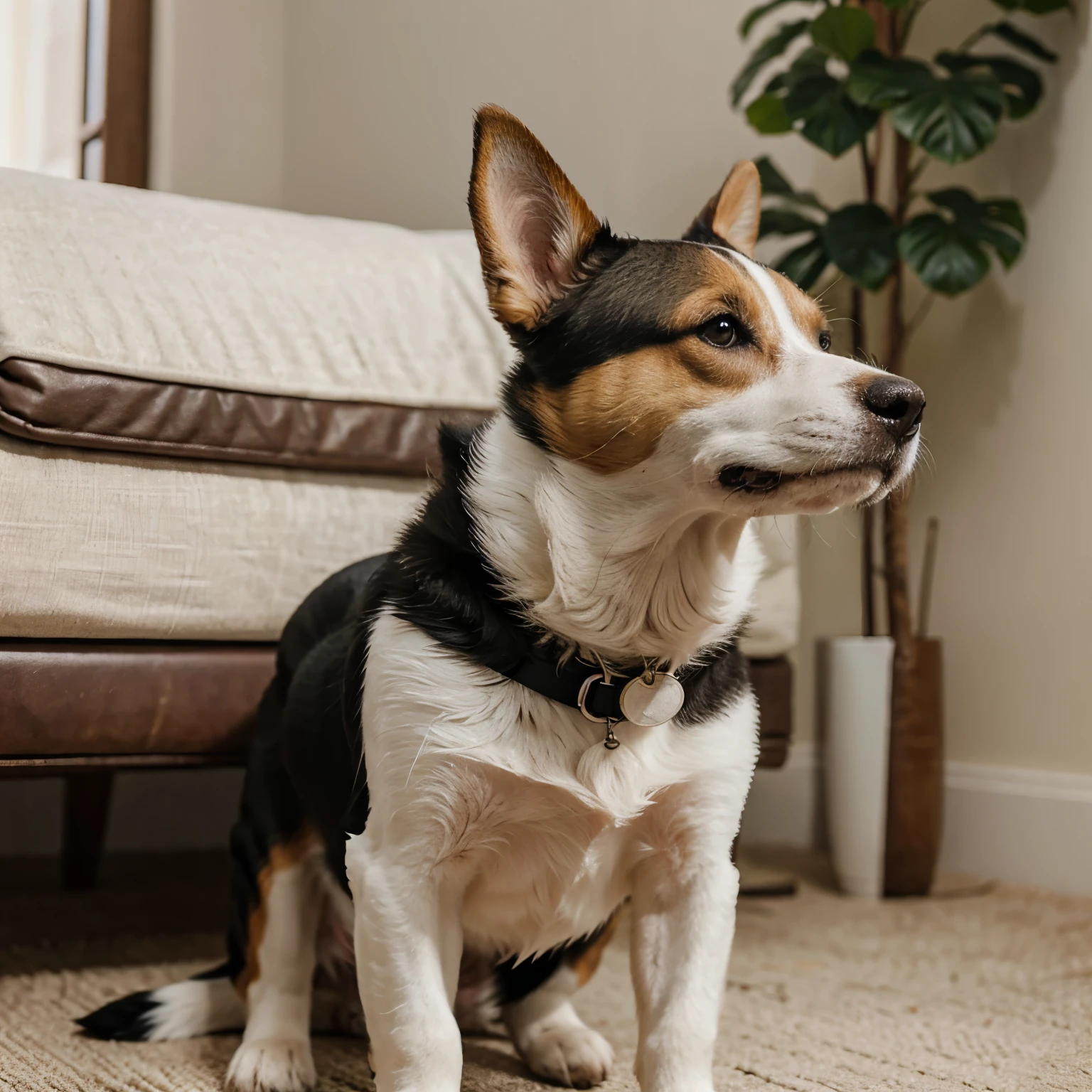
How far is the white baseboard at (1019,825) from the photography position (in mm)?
2193

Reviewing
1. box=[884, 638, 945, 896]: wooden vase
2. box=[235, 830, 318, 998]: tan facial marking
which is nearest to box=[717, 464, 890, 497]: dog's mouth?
box=[235, 830, 318, 998]: tan facial marking

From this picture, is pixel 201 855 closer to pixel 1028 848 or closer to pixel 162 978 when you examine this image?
pixel 162 978

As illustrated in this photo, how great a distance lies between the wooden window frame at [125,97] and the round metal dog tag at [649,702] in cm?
245

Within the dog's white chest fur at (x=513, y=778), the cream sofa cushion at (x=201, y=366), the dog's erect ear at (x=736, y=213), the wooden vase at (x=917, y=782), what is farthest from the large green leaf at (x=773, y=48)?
the dog's white chest fur at (x=513, y=778)

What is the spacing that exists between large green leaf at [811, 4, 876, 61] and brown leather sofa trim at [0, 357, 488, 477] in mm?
1068

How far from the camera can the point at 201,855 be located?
2.55m

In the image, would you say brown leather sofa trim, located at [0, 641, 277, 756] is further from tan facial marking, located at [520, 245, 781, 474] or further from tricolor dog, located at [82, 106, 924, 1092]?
tan facial marking, located at [520, 245, 781, 474]

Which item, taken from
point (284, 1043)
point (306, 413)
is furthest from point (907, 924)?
point (306, 413)

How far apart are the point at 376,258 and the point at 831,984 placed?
1.24 m

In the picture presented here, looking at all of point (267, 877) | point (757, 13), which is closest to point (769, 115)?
point (757, 13)

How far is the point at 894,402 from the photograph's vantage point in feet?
3.23

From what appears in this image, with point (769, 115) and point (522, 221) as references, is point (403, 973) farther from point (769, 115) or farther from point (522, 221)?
point (769, 115)

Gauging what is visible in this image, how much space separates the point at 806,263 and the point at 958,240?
11.6 inches

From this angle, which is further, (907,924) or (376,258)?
(907,924)
